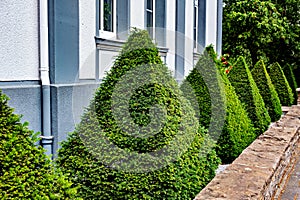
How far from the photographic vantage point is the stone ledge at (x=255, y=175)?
3213 millimetres

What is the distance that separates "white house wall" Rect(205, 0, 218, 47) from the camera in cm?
1177

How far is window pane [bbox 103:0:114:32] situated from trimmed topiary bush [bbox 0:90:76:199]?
175 inches

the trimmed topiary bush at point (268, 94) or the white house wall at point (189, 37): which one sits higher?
the white house wall at point (189, 37)

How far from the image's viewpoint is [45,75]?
454 centimetres

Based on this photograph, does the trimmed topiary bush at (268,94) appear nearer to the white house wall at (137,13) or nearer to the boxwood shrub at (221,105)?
the white house wall at (137,13)

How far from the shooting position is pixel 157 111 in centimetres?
299

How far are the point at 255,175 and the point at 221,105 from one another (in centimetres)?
159

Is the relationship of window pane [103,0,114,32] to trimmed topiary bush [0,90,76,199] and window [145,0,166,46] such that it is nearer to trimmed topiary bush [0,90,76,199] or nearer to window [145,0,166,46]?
window [145,0,166,46]

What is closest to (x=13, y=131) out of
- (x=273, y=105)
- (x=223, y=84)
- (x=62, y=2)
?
(x=62, y=2)

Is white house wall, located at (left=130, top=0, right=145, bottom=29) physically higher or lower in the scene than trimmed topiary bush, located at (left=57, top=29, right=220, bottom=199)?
higher

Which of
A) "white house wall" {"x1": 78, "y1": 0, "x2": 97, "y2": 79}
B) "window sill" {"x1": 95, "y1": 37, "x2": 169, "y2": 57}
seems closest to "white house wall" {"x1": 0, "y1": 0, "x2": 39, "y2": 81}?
"white house wall" {"x1": 78, "y1": 0, "x2": 97, "y2": 79}

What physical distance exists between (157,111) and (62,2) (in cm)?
245

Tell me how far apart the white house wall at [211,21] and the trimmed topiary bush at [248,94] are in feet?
17.3

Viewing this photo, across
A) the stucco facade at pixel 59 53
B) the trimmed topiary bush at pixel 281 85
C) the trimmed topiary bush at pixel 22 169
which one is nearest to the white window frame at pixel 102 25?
the stucco facade at pixel 59 53
